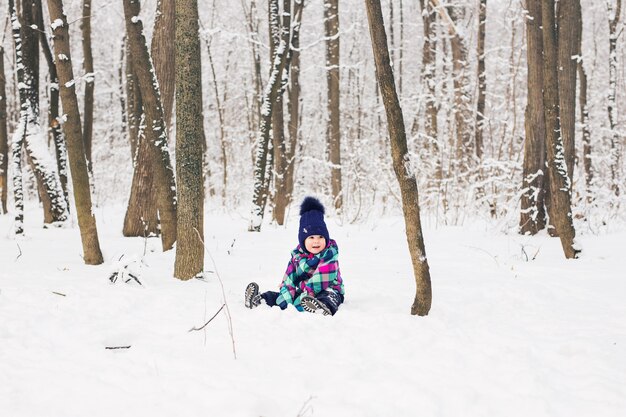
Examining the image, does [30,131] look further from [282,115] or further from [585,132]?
[585,132]

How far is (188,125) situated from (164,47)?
3.42m

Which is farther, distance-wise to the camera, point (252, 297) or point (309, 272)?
point (309, 272)

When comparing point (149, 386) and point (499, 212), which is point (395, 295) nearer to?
point (149, 386)

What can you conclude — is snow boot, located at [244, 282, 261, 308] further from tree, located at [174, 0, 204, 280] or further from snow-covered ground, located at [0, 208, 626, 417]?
tree, located at [174, 0, 204, 280]

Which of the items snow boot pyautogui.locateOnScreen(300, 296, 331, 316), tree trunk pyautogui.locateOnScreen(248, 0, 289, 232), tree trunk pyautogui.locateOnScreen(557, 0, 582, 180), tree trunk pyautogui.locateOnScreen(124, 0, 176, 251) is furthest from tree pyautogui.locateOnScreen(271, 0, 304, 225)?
snow boot pyautogui.locateOnScreen(300, 296, 331, 316)

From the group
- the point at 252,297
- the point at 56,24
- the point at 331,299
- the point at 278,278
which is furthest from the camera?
the point at 278,278

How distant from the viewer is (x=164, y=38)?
290 inches

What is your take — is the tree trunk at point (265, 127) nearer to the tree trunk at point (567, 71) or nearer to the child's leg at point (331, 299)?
the tree trunk at point (567, 71)

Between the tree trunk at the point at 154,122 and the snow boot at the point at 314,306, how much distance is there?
2567 mm

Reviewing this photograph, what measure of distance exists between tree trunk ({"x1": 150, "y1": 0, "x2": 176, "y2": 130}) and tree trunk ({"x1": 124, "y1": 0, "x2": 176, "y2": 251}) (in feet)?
5.91

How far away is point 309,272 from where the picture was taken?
162 inches

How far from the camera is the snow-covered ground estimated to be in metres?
2.31

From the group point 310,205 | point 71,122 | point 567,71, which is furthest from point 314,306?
point 567,71

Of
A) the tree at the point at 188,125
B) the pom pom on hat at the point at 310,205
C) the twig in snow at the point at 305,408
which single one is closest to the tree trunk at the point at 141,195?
the tree at the point at 188,125
